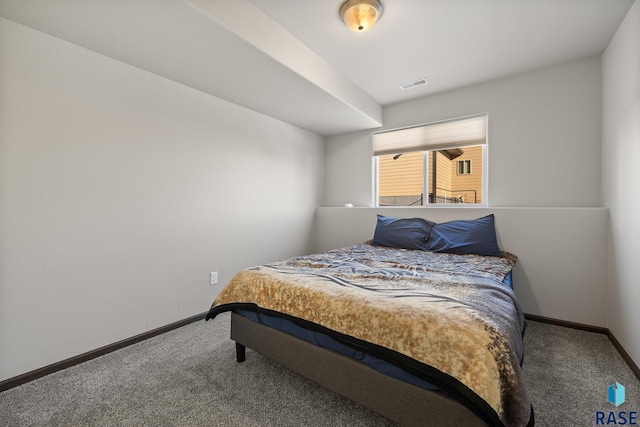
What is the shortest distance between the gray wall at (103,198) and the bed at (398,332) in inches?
34.7

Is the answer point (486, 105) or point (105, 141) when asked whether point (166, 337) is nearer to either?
point (105, 141)

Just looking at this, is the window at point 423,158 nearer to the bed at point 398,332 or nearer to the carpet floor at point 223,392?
the bed at point 398,332

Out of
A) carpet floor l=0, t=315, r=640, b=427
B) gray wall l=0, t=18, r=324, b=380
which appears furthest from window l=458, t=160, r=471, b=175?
gray wall l=0, t=18, r=324, b=380

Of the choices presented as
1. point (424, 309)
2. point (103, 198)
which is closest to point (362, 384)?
point (424, 309)

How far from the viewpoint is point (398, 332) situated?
1.14 metres

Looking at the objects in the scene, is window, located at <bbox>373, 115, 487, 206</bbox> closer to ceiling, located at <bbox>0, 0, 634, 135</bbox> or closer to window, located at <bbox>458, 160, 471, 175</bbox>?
window, located at <bbox>458, 160, 471, 175</bbox>

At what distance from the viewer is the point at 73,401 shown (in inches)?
58.6

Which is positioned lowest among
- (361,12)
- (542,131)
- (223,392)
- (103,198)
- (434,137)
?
(223,392)

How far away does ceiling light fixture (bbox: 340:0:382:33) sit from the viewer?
1792 millimetres

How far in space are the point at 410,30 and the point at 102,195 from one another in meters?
2.61

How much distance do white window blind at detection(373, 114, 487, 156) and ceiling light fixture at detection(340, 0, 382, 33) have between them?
1722 millimetres

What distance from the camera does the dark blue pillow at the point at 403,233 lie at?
2.82 m

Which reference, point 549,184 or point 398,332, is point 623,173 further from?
point 398,332

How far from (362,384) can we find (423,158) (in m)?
2.84
